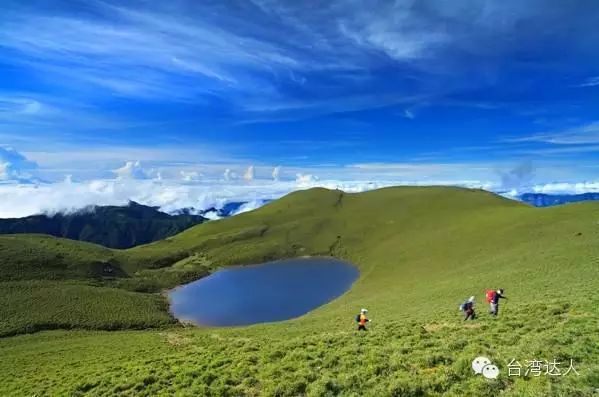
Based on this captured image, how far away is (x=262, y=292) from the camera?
7962 cm

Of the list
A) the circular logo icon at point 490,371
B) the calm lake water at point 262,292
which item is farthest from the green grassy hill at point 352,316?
the calm lake water at point 262,292

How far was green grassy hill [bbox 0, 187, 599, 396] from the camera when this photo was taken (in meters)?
14.0

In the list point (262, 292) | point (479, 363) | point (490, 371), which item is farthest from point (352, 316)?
point (262, 292)

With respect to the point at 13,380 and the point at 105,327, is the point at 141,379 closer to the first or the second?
the point at 13,380

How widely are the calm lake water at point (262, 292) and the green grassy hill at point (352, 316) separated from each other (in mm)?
5798

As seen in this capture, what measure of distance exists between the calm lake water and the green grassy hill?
19.0 feet

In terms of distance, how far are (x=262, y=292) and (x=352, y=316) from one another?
44.4 metres

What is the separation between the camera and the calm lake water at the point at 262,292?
63.1m

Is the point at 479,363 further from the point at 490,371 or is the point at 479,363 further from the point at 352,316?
the point at 352,316

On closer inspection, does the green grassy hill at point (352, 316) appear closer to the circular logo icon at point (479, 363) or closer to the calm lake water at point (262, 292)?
the circular logo icon at point (479, 363)

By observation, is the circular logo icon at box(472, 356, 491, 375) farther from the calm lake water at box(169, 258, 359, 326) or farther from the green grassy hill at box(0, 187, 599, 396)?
the calm lake water at box(169, 258, 359, 326)

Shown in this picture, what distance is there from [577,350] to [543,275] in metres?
29.2

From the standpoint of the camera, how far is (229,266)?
120 meters

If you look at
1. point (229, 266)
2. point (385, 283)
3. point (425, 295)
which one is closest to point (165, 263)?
point (229, 266)
